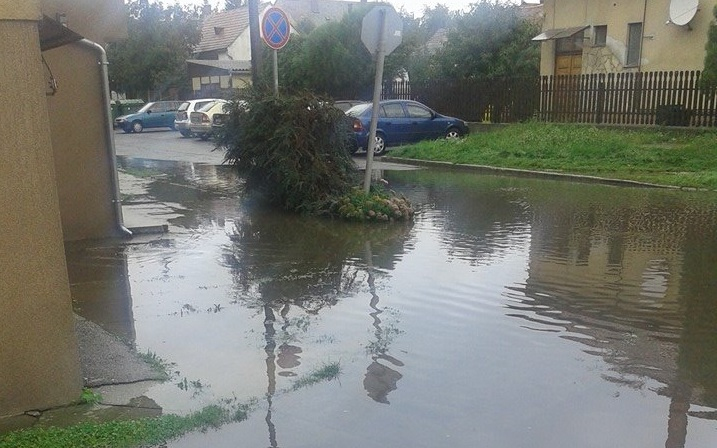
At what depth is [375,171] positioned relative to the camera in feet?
58.1

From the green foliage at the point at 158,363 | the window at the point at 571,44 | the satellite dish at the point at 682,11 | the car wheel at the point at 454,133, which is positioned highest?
the satellite dish at the point at 682,11

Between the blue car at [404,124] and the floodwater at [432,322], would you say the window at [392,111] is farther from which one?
the floodwater at [432,322]

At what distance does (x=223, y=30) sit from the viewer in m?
52.5

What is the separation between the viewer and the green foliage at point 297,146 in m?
11.0

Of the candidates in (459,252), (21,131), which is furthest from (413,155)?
(21,131)

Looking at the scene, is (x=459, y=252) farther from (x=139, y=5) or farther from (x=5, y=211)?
(x=139, y=5)

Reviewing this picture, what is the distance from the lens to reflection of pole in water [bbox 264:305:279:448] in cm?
427

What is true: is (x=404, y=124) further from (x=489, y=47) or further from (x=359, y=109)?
(x=489, y=47)

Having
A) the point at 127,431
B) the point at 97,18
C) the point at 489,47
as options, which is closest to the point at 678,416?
the point at 127,431

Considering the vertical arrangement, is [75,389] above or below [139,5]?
below

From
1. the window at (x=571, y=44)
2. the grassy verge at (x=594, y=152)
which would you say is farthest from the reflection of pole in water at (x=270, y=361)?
the window at (x=571, y=44)

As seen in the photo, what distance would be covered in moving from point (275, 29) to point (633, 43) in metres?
15.6

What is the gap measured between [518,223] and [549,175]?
5.45 metres

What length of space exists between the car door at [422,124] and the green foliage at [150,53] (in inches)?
1071
